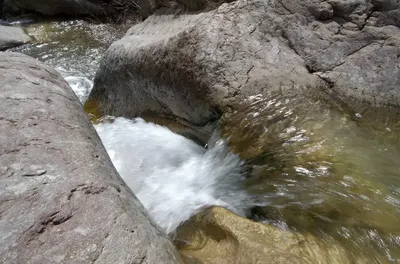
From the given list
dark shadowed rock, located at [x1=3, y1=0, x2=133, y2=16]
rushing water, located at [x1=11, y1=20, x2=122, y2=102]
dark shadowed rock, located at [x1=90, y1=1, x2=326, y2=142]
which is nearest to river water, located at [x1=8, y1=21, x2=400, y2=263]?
dark shadowed rock, located at [x1=90, y1=1, x2=326, y2=142]

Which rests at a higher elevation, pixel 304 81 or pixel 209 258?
pixel 304 81

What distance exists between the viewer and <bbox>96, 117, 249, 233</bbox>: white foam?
8.97 feet

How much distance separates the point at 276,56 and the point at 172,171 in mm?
1441

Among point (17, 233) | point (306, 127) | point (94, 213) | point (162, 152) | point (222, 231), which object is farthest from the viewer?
point (162, 152)

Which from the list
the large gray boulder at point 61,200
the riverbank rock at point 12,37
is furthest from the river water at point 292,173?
the riverbank rock at point 12,37

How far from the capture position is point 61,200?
170 cm

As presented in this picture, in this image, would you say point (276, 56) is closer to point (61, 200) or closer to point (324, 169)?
point (324, 169)

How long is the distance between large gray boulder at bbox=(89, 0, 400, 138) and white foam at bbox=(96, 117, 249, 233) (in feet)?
1.15

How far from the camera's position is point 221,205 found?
261 centimetres

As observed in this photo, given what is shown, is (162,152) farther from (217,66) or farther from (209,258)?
(209,258)

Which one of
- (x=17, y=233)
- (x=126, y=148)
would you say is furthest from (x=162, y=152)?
(x=17, y=233)

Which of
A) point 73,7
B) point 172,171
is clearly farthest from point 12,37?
point 172,171

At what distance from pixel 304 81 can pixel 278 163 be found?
0.97m

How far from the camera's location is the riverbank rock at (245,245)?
199cm
